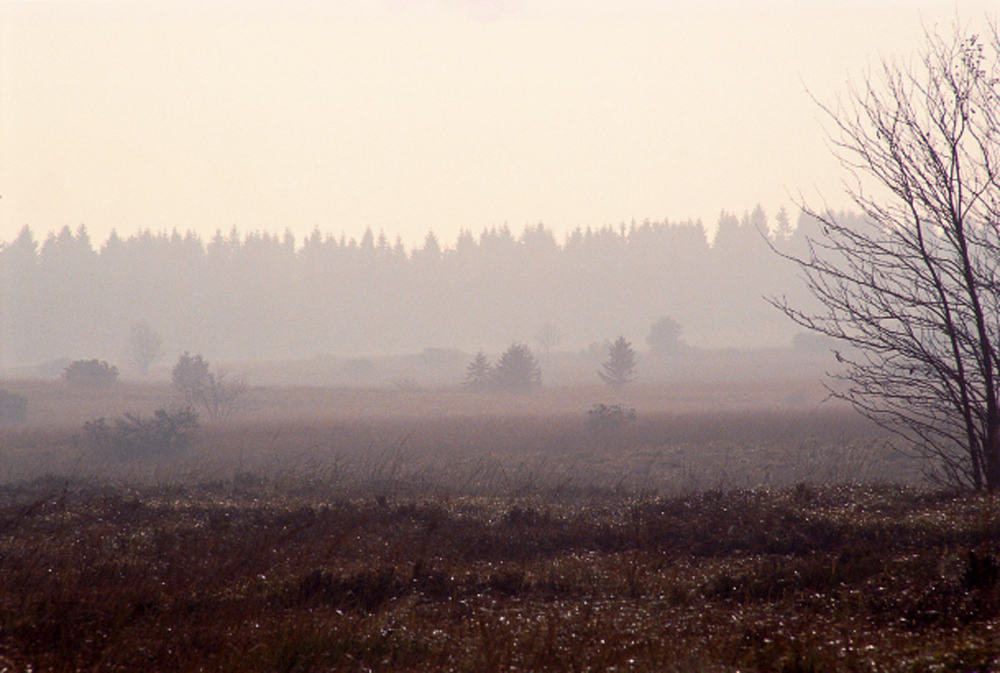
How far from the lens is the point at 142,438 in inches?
1034

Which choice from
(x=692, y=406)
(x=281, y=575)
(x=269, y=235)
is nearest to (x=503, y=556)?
(x=281, y=575)

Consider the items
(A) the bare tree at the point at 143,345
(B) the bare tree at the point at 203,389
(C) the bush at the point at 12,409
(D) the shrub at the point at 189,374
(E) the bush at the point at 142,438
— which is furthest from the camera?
(A) the bare tree at the point at 143,345

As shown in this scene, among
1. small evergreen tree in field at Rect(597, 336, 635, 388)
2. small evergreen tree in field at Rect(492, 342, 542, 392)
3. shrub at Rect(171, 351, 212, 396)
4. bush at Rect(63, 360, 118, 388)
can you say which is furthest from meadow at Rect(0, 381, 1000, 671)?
bush at Rect(63, 360, 118, 388)

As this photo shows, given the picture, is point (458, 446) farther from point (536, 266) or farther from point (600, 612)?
point (536, 266)

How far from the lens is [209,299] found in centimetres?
11869

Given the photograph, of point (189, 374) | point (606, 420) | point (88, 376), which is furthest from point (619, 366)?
point (88, 376)

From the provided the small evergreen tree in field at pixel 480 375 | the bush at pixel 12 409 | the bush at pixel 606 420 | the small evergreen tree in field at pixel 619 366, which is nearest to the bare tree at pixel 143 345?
the bush at pixel 12 409

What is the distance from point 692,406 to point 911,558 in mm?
31933

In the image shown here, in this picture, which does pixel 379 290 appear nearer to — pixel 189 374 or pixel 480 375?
pixel 480 375

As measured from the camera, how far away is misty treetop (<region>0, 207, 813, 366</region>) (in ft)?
364

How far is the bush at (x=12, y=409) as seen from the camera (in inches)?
1433

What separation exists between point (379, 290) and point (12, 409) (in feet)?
302

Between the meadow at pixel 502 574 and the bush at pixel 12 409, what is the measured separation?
73.3 feet

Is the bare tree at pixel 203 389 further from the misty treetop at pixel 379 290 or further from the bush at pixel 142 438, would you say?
the misty treetop at pixel 379 290
